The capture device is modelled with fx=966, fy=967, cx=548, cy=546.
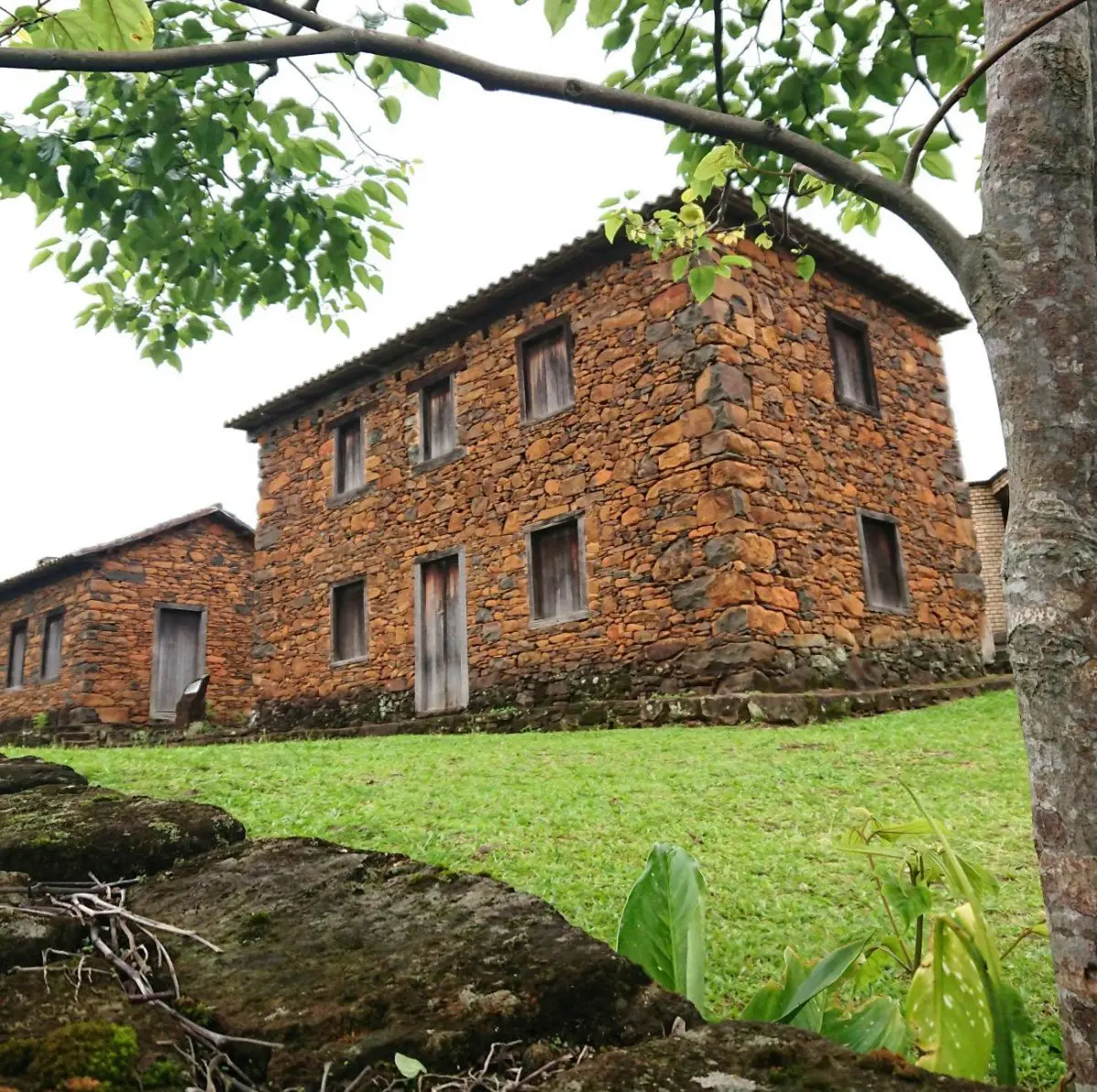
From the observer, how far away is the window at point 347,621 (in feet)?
43.1

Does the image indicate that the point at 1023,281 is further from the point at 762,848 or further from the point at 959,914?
the point at 762,848

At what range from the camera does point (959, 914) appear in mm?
1888

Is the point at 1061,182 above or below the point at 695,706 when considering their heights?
above

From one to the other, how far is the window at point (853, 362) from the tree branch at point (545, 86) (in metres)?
9.22

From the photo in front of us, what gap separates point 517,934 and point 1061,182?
6.39 feet

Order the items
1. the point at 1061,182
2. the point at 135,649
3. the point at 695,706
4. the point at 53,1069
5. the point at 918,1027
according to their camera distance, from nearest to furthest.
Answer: the point at 53,1069 < the point at 918,1027 < the point at 1061,182 < the point at 695,706 < the point at 135,649

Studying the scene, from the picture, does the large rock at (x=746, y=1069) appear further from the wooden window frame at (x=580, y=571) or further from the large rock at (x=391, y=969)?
the wooden window frame at (x=580, y=571)

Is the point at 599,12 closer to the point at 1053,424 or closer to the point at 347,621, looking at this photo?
the point at 1053,424

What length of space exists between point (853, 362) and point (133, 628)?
41.6 feet

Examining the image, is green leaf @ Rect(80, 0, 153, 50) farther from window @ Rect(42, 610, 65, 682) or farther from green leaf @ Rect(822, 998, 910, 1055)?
window @ Rect(42, 610, 65, 682)

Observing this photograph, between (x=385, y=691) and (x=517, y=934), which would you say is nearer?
(x=517, y=934)

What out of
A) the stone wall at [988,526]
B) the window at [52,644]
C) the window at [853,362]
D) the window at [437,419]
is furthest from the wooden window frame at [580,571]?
the stone wall at [988,526]

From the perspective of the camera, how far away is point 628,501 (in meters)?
10.0

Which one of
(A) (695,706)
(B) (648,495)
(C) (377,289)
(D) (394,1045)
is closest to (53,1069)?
(D) (394,1045)
